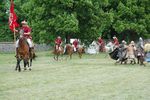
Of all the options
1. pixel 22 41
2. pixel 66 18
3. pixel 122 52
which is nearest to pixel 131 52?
pixel 122 52

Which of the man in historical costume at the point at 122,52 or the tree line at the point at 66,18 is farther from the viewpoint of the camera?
the tree line at the point at 66,18

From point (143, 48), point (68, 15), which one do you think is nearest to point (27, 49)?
point (143, 48)

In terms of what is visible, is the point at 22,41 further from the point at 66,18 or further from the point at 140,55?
the point at 66,18

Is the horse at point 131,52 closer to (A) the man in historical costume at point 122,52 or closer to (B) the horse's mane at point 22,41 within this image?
(A) the man in historical costume at point 122,52

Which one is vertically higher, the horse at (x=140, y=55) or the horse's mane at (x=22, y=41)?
the horse's mane at (x=22, y=41)

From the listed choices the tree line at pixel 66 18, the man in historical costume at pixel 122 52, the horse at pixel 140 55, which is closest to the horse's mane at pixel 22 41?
the horse at pixel 140 55

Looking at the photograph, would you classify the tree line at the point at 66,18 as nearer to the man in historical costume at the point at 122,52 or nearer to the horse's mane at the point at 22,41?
the man in historical costume at the point at 122,52

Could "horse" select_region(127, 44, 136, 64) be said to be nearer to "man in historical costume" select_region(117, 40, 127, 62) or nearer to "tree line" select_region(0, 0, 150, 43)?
"man in historical costume" select_region(117, 40, 127, 62)

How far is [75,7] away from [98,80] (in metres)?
38.9

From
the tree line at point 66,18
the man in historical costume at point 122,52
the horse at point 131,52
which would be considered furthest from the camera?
the tree line at point 66,18

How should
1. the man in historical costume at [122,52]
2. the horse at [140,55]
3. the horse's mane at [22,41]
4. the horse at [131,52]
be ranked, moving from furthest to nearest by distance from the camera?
the man in historical costume at [122,52]
the horse at [131,52]
the horse at [140,55]
the horse's mane at [22,41]

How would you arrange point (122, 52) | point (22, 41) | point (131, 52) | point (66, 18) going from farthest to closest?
point (66, 18)
point (122, 52)
point (131, 52)
point (22, 41)

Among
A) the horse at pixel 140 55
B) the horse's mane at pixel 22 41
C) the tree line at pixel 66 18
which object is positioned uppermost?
the tree line at pixel 66 18

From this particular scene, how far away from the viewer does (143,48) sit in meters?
34.2
